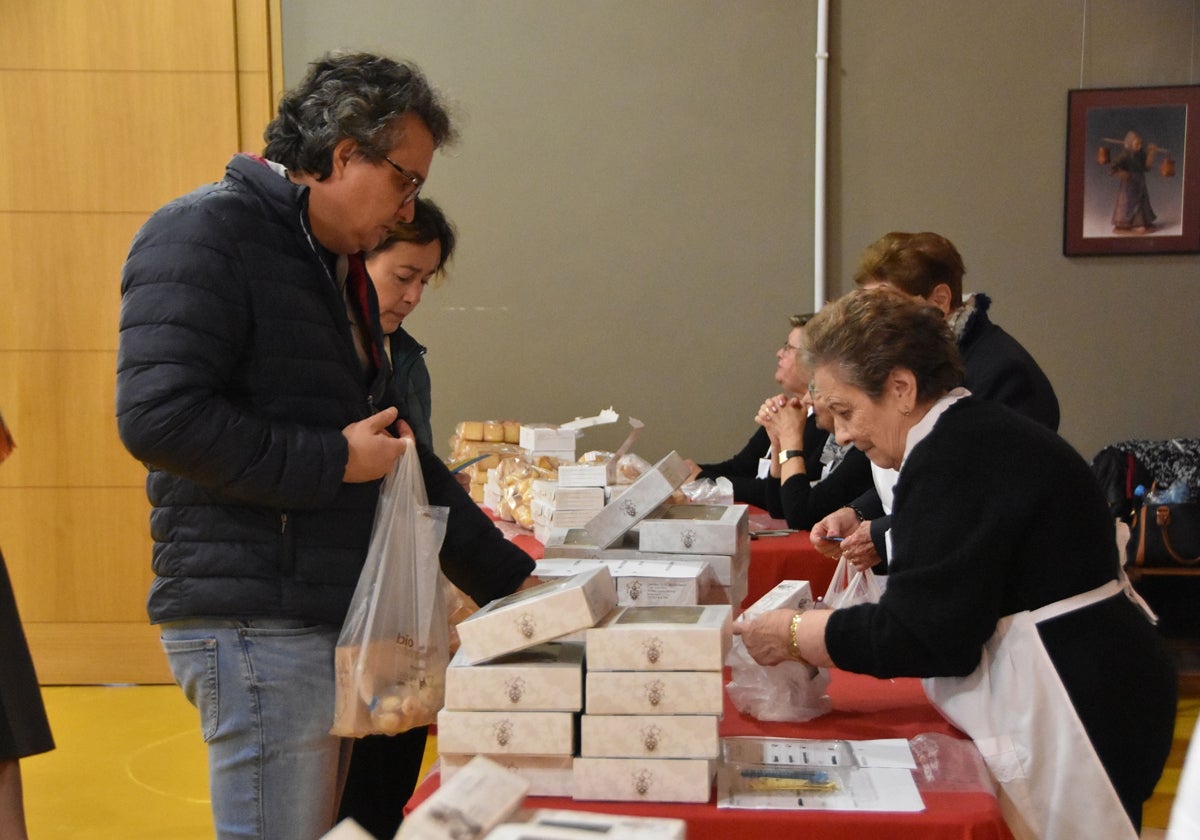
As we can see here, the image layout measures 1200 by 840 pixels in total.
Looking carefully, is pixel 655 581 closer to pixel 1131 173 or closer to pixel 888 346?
pixel 888 346

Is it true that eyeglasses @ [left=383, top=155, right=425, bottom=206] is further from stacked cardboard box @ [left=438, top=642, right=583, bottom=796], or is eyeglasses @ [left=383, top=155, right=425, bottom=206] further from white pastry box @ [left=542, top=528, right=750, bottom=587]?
white pastry box @ [left=542, top=528, right=750, bottom=587]

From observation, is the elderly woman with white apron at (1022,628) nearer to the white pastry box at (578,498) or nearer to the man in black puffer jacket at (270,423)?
the man in black puffer jacket at (270,423)

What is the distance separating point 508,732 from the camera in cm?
143

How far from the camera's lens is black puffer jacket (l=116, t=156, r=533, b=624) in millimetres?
1395

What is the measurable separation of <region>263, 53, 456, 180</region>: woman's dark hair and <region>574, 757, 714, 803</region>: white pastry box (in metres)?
0.82

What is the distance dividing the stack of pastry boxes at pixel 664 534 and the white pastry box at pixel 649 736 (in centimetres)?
79

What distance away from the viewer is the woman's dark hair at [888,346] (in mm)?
1721

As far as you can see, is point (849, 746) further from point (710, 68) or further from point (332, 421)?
point (710, 68)

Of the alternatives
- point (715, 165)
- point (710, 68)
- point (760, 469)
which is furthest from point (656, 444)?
point (710, 68)

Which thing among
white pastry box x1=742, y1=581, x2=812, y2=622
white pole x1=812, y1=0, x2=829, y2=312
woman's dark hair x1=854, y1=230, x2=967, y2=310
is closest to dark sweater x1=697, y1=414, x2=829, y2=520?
white pole x1=812, y1=0, x2=829, y2=312

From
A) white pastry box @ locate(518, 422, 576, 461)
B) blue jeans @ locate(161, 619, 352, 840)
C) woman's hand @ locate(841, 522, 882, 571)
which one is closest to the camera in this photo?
blue jeans @ locate(161, 619, 352, 840)

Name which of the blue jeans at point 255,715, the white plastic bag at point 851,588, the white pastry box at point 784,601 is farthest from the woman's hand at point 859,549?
the blue jeans at point 255,715

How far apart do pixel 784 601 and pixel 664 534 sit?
533 millimetres

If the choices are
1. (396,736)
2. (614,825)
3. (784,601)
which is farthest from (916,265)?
(614,825)
